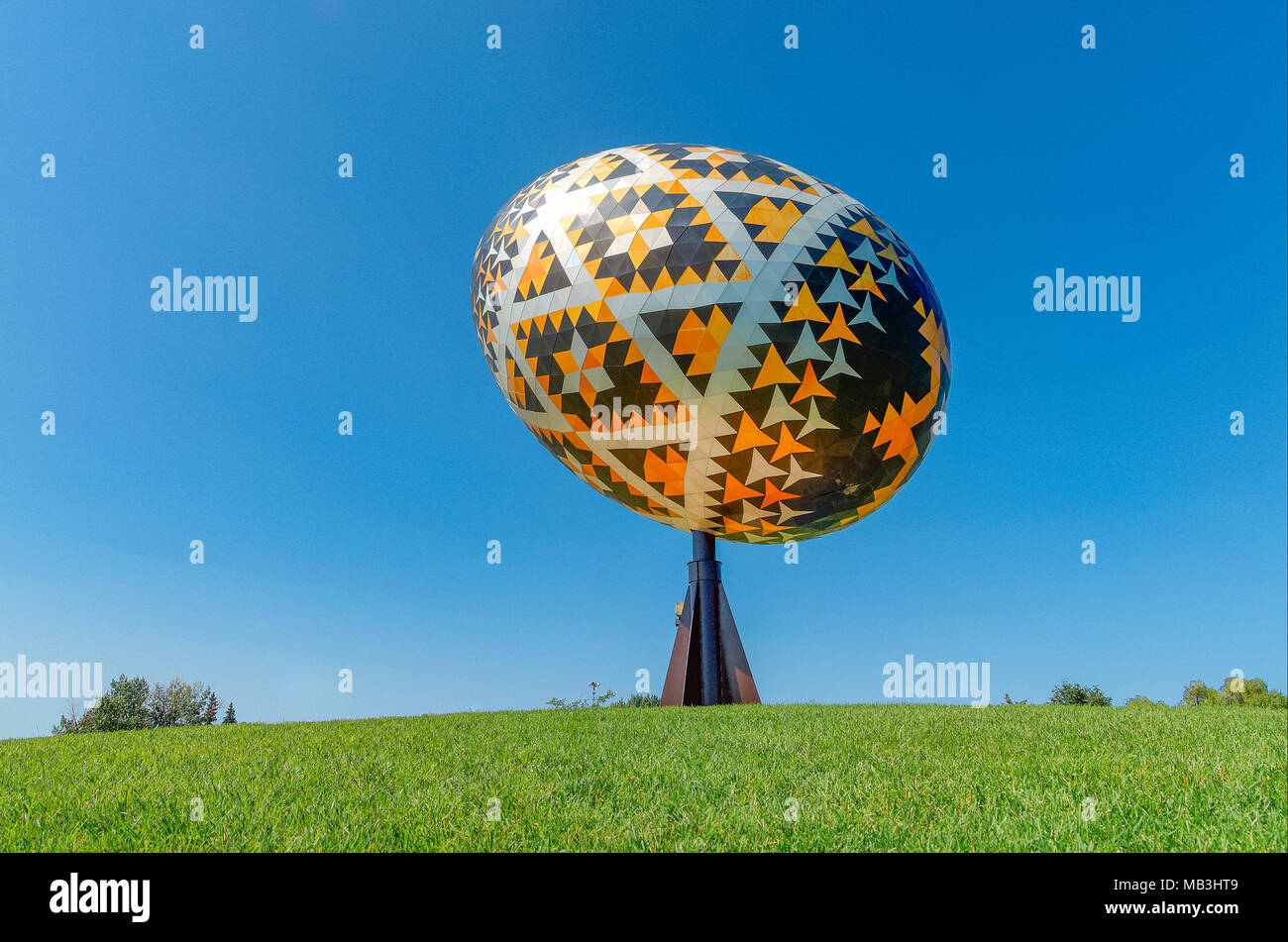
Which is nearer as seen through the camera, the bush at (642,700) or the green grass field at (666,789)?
the green grass field at (666,789)

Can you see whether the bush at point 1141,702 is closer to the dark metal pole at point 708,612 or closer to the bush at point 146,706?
the dark metal pole at point 708,612

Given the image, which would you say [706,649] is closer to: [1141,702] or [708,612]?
[708,612]

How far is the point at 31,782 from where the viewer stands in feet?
26.8

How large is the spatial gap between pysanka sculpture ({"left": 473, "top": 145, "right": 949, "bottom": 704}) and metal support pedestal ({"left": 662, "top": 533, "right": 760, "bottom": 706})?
0.11 meters

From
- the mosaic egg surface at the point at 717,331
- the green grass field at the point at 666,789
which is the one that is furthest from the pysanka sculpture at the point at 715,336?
the green grass field at the point at 666,789

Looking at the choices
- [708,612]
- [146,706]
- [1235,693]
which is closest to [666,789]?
[708,612]

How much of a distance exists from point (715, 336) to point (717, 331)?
0.13m

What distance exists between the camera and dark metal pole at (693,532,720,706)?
2119 cm

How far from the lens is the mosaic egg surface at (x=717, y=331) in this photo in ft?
58.6

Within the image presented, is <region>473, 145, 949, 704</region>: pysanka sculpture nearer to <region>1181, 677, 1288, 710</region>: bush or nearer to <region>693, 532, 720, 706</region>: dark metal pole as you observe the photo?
<region>693, 532, 720, 706</region>: dark metal pole

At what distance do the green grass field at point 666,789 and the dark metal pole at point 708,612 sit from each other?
9288 mm

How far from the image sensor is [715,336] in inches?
701
